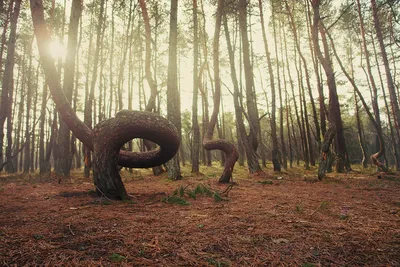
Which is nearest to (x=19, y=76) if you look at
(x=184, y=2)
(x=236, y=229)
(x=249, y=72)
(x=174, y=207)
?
(x=184, y=2)

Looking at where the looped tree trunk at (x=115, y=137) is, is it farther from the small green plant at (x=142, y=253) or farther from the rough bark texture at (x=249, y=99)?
the rough bark texture at (x=249, y=99)

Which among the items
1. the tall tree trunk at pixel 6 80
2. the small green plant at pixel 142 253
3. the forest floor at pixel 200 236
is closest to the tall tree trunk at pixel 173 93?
the forest floor at pixel 200 236

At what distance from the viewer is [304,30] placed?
15977 mm

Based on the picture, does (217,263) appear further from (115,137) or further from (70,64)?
(70,64)

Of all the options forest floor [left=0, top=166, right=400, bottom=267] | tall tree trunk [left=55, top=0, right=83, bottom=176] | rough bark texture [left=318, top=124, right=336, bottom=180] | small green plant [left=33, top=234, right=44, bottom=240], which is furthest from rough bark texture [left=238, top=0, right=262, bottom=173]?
small green plant [left=33, top=234, right=44, bottom=240]

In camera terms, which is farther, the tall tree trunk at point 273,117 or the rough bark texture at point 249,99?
the tall tree trunk at point 273,117

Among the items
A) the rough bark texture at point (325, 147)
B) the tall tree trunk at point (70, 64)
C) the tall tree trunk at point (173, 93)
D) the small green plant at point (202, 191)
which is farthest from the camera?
the tall tree trunk at point (70, 64)

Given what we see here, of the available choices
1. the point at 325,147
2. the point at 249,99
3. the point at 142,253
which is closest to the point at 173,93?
the point at 249,99

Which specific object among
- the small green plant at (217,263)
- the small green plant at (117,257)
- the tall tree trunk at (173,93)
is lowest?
the small green plant at (217,263)

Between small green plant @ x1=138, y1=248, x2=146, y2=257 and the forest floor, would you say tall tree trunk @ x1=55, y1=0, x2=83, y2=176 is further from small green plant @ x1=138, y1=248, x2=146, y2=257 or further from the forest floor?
small green plant @ x1=138, y1=248, x2=146, y2=257

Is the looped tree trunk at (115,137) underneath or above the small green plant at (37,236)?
above

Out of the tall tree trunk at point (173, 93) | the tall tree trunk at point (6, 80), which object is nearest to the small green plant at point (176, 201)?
the tall tree trunk at point (173, 93)

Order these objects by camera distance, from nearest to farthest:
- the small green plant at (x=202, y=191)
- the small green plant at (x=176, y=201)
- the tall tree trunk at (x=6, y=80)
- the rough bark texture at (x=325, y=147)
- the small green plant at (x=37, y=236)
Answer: the small green plant at (x=37, y=236)
the small green plant at (x=176, y=201)
the small green plant at (x=202, y=191)
the rough bark texture at (x=325, y=147)
the tall tree trunk at (x=6, y=80)

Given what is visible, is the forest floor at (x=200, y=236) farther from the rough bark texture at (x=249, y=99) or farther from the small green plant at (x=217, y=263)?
the rough bark texture at (x=249, y=99)
